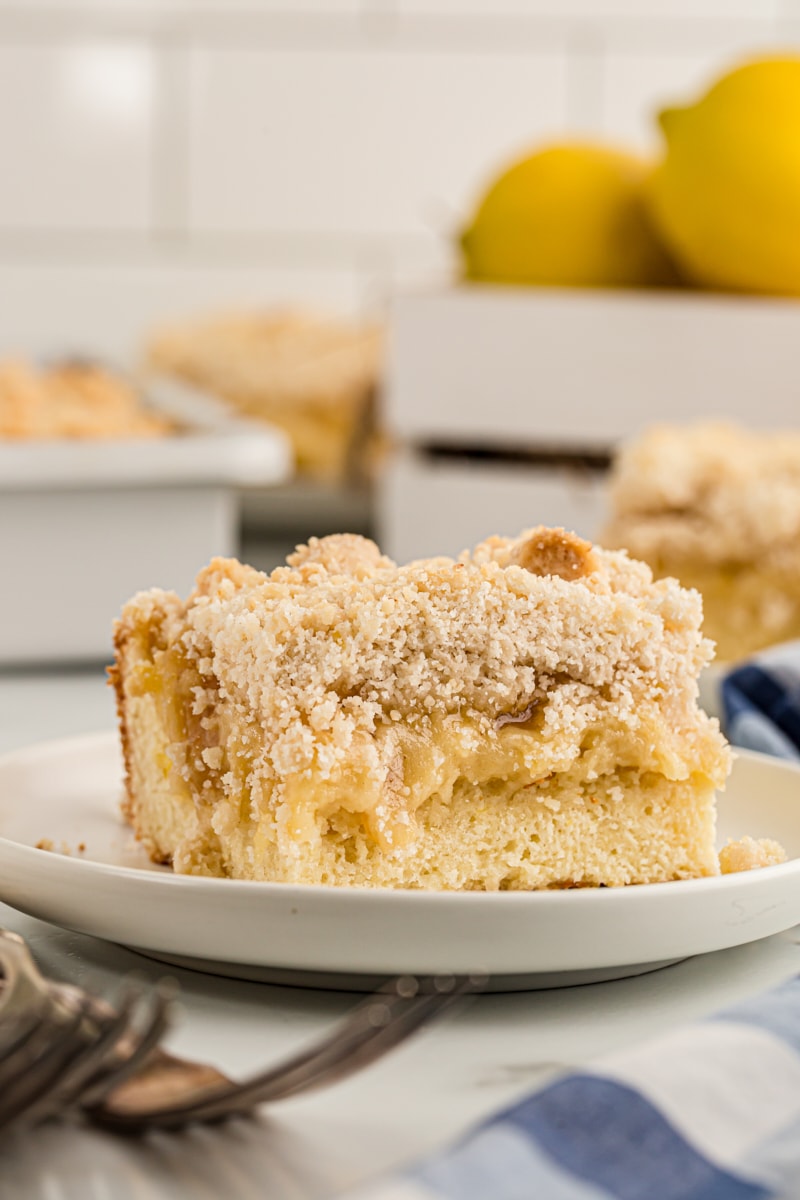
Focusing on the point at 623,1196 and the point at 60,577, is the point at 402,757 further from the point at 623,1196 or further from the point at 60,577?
the point at 60,577

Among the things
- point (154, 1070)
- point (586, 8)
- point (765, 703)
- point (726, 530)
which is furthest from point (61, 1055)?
point (586, 8)

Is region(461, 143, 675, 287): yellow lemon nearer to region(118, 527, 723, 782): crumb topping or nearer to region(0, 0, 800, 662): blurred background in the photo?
region(118, 527, 723, 782): crumb topping

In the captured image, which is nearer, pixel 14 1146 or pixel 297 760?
pixel 14 1146

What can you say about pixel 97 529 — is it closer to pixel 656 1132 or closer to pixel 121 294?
pixel 656 1132

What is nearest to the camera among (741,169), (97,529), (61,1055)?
(61,1055)

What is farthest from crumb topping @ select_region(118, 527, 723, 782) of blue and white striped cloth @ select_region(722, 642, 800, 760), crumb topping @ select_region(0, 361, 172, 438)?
crumb topping @ select_region(0, 361, 172, 438)

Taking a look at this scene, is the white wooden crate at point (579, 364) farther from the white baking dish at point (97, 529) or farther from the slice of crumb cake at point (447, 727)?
the slice of crumb cake at point (447, 727)

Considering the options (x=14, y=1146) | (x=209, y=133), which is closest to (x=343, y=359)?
(x=209, y=133)
